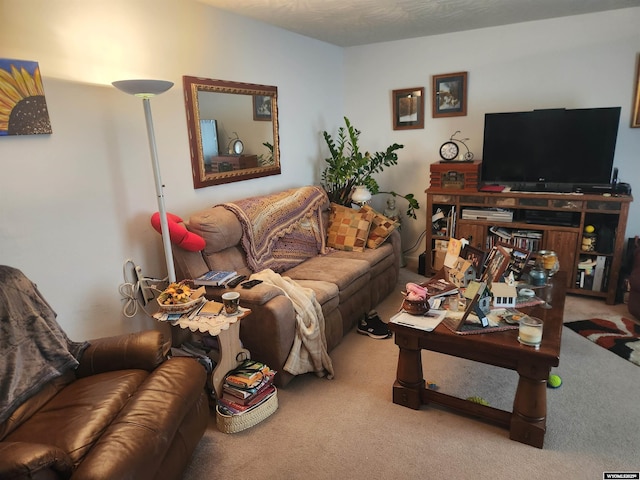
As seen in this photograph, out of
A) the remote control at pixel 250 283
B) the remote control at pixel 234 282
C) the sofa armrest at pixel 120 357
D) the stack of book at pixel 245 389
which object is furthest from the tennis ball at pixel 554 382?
the sofa armrest at pixel 120 357

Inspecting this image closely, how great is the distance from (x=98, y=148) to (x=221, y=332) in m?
1.23

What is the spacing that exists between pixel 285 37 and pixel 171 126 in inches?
60.9

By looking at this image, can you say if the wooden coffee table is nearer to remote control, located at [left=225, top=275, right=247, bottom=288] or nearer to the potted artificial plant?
remote control, located at [left=225, top=275, right=247, bottom=288]

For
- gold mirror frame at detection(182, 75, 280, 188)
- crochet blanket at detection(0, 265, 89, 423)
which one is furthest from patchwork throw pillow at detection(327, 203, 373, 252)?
crochet blanket at detection(0, 265, 89, 423)

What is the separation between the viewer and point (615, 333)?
290cm

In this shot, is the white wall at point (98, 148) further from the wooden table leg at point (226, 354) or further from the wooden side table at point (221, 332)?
the wooden table leg at point (226, 354)

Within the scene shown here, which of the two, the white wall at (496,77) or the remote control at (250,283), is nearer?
the remote control at (250,283)

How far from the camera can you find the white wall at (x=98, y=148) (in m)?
1.96

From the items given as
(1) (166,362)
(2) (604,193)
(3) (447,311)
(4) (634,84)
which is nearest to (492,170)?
(2) (604,193)

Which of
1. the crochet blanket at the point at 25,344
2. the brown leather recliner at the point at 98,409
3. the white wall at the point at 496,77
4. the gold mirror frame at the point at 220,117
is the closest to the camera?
the brown leather recliner at the point at 98,409

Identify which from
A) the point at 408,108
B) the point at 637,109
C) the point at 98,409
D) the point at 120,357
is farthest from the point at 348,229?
the point at 637,109

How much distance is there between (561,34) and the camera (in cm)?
355

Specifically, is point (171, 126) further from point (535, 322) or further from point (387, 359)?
point (535, 322)

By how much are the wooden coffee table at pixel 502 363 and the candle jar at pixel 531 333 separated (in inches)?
1.0
